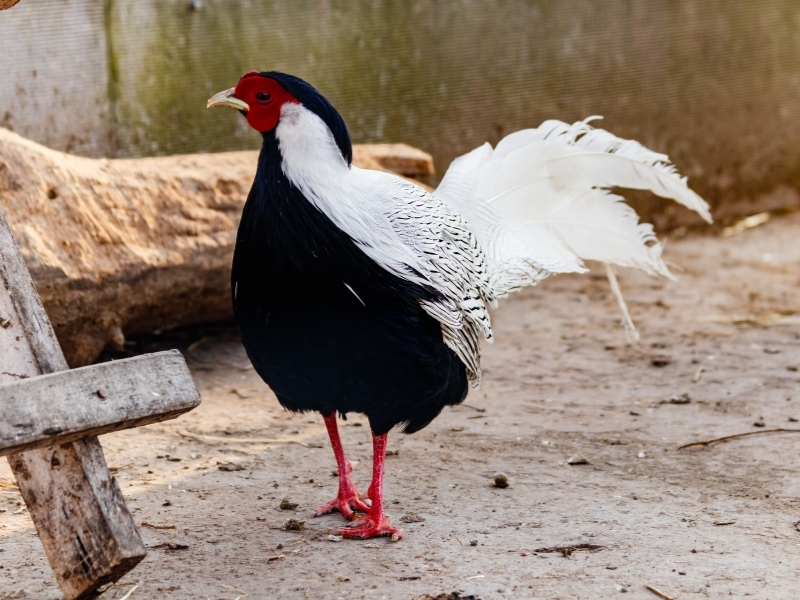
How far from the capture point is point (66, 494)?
6.88 feet

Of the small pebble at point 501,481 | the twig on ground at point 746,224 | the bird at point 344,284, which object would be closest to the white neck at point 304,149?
the bird at point 344,284

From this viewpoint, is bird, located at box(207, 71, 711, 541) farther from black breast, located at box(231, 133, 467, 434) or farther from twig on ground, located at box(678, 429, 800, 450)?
twig on ground, located at box(678, 429, 800, 450)

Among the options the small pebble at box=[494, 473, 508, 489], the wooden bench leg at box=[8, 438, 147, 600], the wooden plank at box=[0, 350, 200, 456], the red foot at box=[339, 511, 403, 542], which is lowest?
the small pebble at box=[494, 473, 508, 489]

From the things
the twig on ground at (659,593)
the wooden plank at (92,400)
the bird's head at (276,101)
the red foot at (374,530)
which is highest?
the bird's head at (276,101)

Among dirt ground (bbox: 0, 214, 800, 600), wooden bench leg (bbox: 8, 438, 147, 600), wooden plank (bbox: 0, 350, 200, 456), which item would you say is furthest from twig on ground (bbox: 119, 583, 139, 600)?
wooden plank (bbox: 0, 350, 200, 456)

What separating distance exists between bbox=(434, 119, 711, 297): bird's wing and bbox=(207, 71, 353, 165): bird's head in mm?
958

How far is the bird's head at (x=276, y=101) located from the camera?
254 centimetres

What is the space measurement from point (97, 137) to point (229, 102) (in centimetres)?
274

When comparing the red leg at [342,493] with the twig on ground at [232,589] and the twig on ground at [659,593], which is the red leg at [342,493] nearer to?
the twig on ground at [232,589]

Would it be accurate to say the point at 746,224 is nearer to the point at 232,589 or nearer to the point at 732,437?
the point at 732,437

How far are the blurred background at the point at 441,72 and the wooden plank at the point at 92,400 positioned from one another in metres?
3.25

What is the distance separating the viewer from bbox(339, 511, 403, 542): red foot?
9.20ft

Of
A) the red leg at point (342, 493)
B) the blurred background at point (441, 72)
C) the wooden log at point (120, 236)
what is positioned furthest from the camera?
the blurred background at point (441, 72)

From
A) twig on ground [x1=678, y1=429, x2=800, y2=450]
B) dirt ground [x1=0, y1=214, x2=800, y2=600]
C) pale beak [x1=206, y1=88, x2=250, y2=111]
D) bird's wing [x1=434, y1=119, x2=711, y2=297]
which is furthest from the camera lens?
twig on ground [x1=678, y1=429, x2=800, y2=450]
